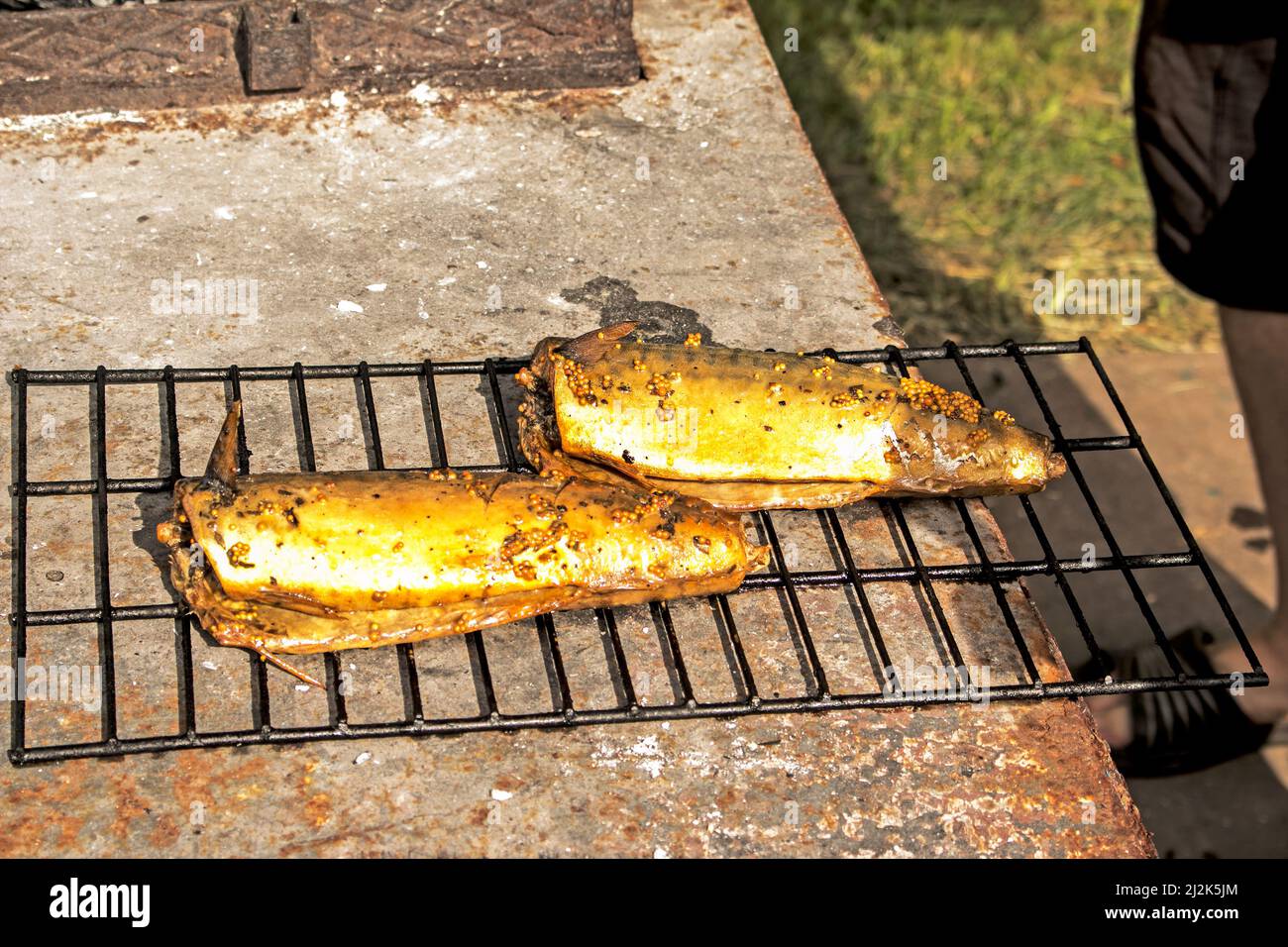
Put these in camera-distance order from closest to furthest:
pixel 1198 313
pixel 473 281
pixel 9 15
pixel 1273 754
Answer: pixel 473 281 < pixel 9 15 < pixel 1273 754 < pixel 1198 313

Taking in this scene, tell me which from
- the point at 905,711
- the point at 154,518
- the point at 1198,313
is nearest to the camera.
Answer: the point at 905,711

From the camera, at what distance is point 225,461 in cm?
286

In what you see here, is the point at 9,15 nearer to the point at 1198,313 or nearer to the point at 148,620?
the point at 148,620

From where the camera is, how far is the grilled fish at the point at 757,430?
10.2 ft

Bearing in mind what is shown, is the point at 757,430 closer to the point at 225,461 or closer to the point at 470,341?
the point at 470,341

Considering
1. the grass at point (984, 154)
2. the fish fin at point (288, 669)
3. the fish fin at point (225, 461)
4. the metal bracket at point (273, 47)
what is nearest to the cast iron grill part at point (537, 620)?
the fish fin at point (288, 669)

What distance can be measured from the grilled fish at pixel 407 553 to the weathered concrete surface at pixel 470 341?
0.40 feet

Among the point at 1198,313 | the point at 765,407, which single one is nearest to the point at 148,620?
the point at 765,407

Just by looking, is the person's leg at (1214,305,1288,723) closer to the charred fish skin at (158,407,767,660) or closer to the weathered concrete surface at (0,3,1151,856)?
the weathered concrete surface at (0,3,1151,856)

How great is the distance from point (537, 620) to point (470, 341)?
110cm

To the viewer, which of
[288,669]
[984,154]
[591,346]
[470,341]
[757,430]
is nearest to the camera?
[288,669]

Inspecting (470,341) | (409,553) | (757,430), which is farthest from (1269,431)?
(409,553)

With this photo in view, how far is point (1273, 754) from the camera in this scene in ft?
16.7

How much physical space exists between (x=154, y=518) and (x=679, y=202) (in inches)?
81.0
